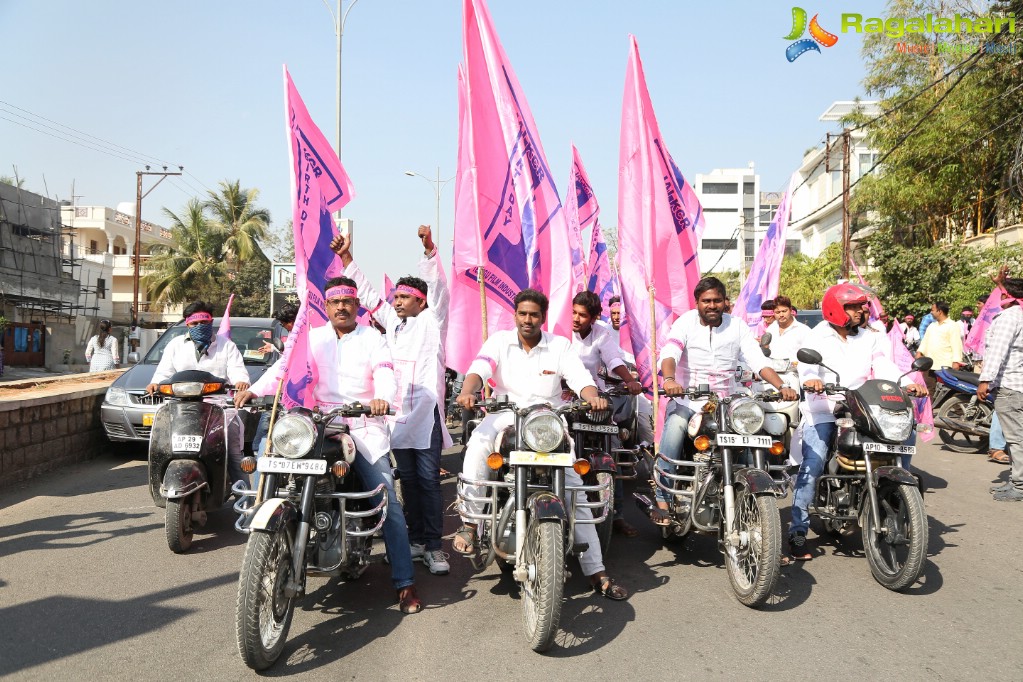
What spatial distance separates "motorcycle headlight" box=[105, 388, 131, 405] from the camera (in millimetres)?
9555

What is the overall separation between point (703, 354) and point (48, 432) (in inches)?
270

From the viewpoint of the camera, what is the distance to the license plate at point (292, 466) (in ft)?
13.4

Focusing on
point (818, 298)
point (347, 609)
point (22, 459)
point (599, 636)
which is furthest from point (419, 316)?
point (818, 298)

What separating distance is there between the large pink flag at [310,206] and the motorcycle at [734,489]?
2331 millimetres

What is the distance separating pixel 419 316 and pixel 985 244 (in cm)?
2212

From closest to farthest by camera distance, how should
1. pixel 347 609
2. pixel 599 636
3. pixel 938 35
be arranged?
pixel 599 636 → pixel 347 609 → pixel 938 35

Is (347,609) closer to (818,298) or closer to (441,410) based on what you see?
(441,410)

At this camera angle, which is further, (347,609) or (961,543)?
(961,543)

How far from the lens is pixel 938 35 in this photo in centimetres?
2230

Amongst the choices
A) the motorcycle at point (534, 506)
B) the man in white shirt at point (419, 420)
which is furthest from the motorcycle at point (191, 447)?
the motorcycle at point (534, 506)

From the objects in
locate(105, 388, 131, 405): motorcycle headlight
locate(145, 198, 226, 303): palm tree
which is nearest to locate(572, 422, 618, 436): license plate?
locate(105, 388, 131, 405): motorcycle headlight

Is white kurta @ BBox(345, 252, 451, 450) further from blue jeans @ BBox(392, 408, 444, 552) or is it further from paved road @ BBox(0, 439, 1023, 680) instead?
paved road @ BBox(0, 439, 1023, 680)

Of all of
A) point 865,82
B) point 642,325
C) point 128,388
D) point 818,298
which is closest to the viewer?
point 642,325

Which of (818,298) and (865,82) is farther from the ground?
(865,82)
